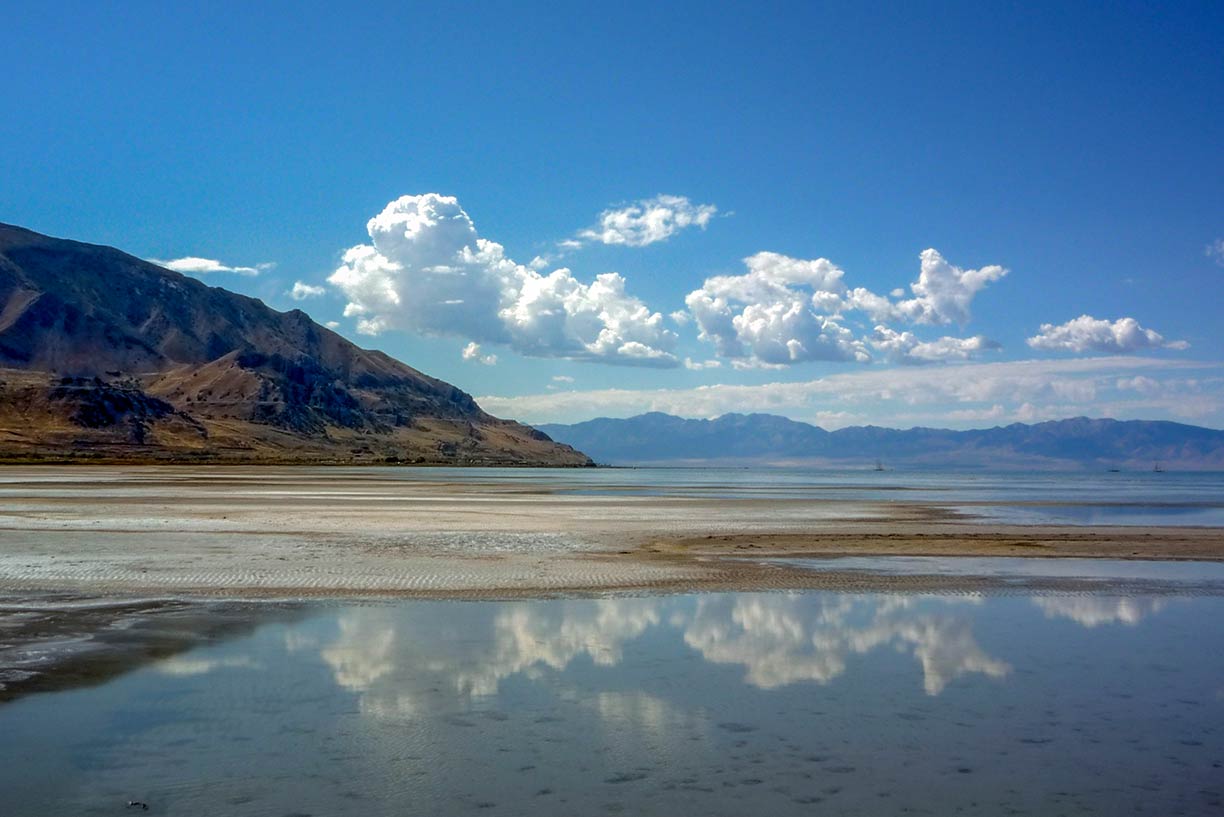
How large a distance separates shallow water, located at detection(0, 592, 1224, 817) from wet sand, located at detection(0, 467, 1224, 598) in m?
6.13

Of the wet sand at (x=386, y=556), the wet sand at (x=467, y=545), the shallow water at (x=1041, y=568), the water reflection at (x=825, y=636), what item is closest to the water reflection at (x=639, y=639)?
the water reflection at (x=825, y=636)

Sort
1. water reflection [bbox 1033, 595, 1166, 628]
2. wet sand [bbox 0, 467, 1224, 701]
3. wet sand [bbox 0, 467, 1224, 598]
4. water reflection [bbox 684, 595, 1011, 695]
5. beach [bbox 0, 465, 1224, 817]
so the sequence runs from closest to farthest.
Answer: beach [bbox 0, 465, 1224, 817] → water reflection [bbox 684, 595, 1011, 695] → wet sand [bbox 0, 467, 1224, 701] → water reflection [bbox 1033, 595, 1166, 628] → wet sand [bbox 0, 467, 1224, 598]

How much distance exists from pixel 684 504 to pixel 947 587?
40.9 meters

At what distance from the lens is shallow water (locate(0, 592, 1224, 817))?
1067 cm

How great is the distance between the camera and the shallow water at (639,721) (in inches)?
420

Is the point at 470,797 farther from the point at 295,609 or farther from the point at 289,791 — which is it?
the point at 295,609

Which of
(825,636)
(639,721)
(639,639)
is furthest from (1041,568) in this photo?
(639,721)

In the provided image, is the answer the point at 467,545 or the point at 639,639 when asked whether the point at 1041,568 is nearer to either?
the point at 639,639

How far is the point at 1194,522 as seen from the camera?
55.2 metres

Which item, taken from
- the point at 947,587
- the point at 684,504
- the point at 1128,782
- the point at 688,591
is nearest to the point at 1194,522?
the point at 684,504

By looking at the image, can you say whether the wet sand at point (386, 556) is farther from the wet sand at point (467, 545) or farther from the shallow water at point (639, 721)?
the shallow water at point (639, 721)

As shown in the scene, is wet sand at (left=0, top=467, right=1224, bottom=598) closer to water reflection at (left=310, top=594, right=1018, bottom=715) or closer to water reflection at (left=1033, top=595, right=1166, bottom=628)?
water reflection at (left=1033, top=595, right=1166, bottom=628)

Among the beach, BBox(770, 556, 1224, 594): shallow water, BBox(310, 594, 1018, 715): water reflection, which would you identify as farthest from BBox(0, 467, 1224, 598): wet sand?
BBox(310, 594, 1018, 715): water reflection

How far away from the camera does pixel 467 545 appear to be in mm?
35250
